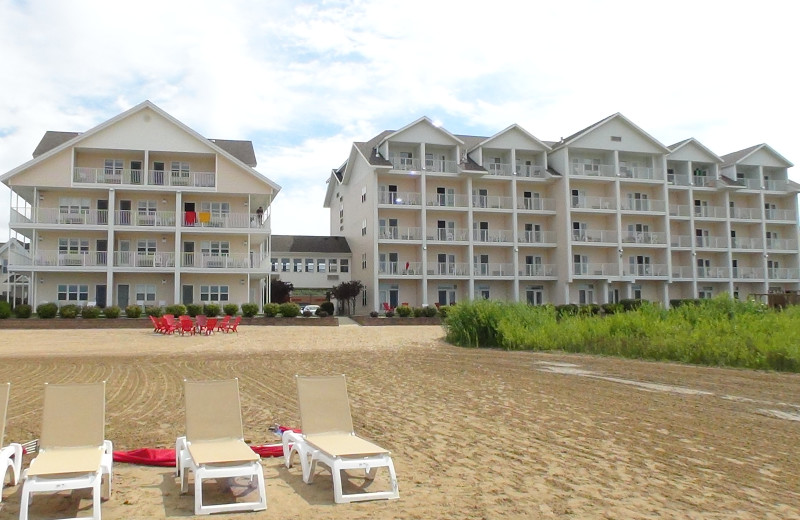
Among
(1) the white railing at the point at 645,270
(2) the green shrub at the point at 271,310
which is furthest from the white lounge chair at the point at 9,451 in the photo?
(1) the white railing at the point at 645,270

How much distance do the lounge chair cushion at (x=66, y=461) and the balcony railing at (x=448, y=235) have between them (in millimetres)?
40164

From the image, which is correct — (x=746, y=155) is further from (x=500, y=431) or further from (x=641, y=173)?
(x=500, y=431)

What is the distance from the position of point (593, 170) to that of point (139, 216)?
32.4m

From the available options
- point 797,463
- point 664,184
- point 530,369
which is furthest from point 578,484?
point 664,184

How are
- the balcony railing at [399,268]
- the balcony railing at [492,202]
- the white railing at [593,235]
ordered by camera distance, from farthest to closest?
the white railing at [593,235] → the balcony railing at [492,202] → the balcony railing at [399,268]

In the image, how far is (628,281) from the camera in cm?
4928

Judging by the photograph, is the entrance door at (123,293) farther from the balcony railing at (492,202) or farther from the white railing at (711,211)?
the white railing at (711,211)

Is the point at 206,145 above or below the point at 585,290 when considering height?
above

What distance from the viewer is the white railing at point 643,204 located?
50.6 metres

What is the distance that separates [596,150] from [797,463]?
4537 centimetres

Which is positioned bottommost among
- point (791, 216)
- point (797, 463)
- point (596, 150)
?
point (797, 463)

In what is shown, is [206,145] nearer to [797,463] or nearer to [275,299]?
[275,299]

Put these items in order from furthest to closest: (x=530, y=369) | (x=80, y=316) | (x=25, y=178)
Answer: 1. (x=25, y=178)
2. (x=80, y=316)
3. (x=530, y=369)

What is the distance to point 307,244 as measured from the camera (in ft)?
169
